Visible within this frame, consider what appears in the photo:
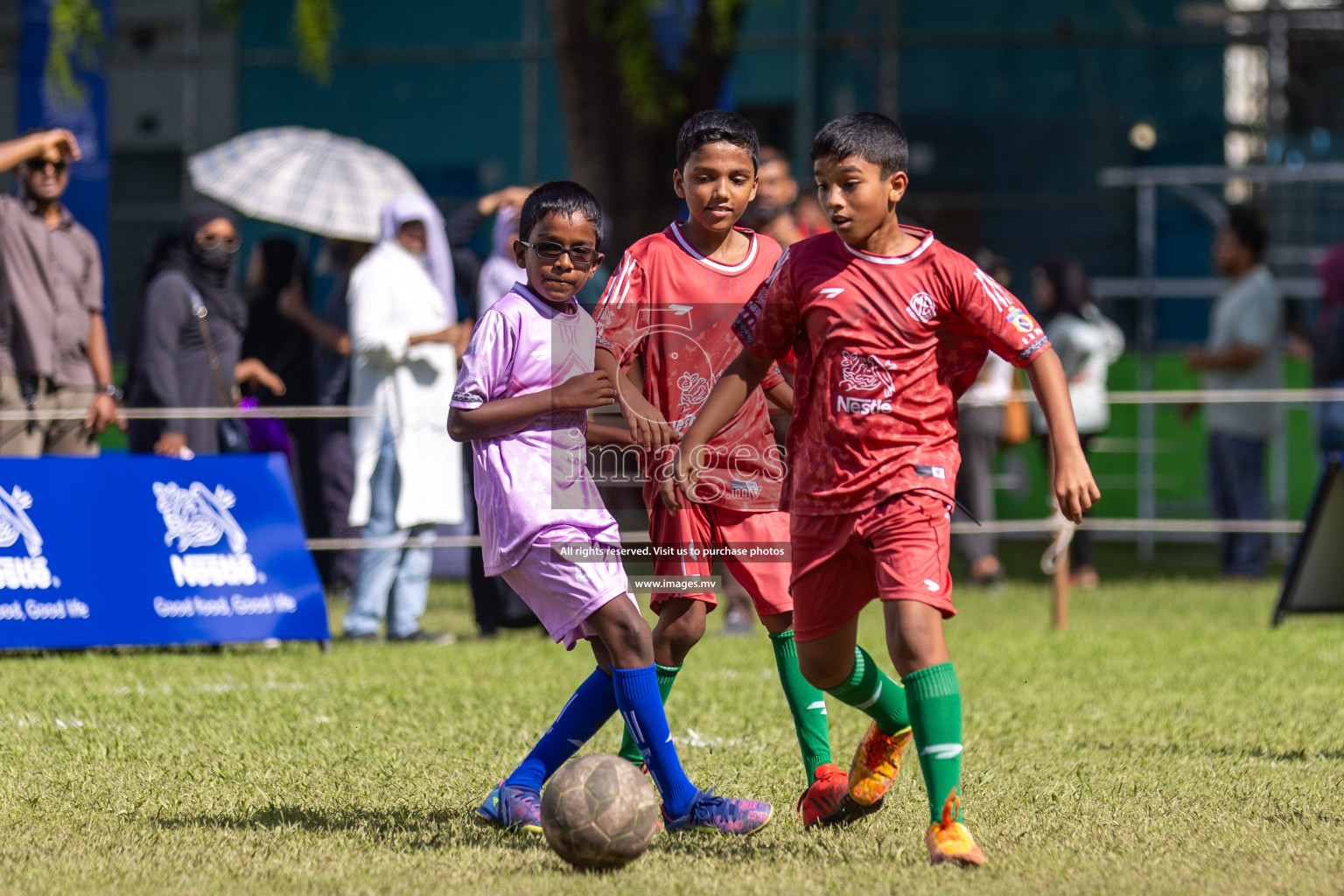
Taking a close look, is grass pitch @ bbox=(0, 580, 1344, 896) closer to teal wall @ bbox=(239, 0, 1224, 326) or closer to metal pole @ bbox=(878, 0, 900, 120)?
teal wall @ bbox=(239, 0, 1224, 326)

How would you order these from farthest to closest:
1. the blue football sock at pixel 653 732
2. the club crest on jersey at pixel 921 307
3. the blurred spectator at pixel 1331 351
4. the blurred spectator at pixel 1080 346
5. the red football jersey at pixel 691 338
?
the blurred spectator at pixel 1080 346, the blurred spectator at pixel 1331 351, the red football jersey at pixel 691 338, the blue football sock at pixel 653 732, the club crest on jersey at pixel 921 307

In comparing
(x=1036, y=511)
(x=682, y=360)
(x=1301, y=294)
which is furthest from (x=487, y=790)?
(x=1301, y=294)

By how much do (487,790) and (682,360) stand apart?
4.96 feet

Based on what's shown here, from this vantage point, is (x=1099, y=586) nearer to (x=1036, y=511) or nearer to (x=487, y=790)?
(x=1036, y=511)

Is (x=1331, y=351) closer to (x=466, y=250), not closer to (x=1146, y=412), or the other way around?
(x=1146, y=412)

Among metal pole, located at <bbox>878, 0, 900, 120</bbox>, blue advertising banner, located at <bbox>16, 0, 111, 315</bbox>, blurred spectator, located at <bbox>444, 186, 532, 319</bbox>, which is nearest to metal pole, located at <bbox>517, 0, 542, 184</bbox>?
metal pole, located at <bbox>878, 0, 900, 120</bbox>

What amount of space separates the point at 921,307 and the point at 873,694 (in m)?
1.12

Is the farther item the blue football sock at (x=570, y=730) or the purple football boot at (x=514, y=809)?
the blue football sock at (x=570, y=730)

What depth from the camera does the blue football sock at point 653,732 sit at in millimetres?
4750

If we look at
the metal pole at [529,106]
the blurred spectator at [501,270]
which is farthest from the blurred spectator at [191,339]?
the metal pole at [529,106]

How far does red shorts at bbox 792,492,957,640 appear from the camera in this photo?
4414mm

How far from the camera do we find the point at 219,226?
9.82m

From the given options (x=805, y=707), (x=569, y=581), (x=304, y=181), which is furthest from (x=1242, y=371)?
(x=569, y=581)

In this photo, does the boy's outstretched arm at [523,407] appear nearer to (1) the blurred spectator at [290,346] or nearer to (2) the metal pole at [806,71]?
(1) the blurred spectator at [290,346]
